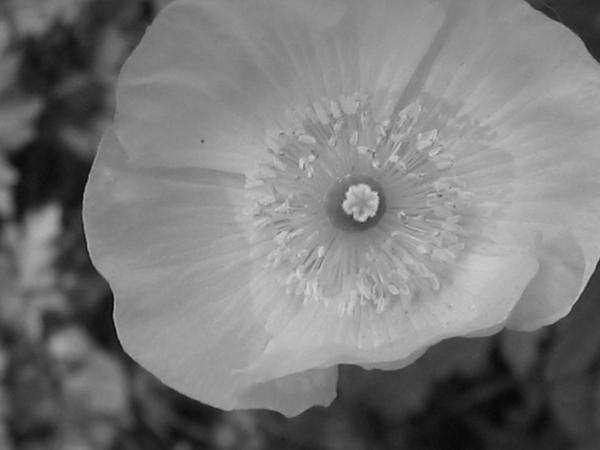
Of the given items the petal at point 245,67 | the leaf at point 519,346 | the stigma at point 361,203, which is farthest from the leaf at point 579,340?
the petal at point 245,67

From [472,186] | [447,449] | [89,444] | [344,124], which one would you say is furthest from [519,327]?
[89,444]

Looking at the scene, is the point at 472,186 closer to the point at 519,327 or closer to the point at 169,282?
the point at 519,327

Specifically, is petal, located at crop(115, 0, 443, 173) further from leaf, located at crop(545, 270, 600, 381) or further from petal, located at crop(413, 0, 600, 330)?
leaf, located at crop(545, 270, 600, 381)

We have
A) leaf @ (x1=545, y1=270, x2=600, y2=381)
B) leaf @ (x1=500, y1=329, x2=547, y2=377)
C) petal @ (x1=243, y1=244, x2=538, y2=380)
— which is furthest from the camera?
leaf @ (x1=500, y1=329, x2=547, y2=377)

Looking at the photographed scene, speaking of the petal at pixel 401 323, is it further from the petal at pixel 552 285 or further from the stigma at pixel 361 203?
the stigma at pixel 361 203

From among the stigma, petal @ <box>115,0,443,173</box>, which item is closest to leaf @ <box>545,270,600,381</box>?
the stigma

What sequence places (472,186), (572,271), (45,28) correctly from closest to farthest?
(572,271), (472,186), (45,28)

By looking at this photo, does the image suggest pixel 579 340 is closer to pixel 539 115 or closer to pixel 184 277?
pixel 539 115
